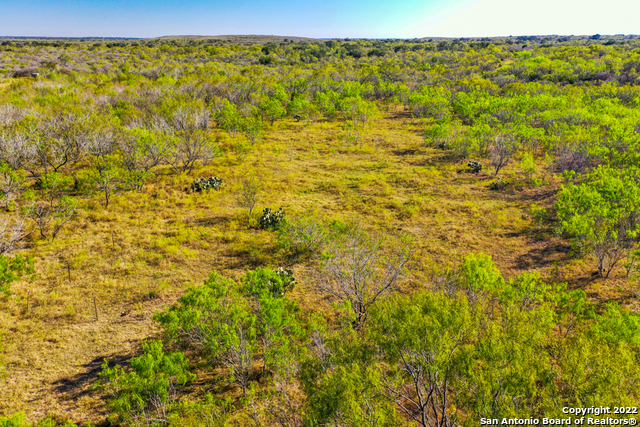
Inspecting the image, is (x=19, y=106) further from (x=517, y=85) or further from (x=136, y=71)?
(x=517, y=85)

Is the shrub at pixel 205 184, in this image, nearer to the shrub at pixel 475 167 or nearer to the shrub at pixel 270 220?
the shrub at pixel 270 220

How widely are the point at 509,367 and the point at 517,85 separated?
190 ft

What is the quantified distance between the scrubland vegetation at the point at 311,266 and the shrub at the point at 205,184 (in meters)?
0.22

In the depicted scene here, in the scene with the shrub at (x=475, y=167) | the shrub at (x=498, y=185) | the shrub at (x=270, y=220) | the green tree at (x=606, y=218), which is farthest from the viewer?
the shrub at (x=475, y=167)

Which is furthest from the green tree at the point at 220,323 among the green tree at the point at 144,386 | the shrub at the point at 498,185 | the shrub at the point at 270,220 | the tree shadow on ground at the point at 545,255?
the shrub at the point at 498,185

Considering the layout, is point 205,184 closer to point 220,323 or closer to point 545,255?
point 220,323

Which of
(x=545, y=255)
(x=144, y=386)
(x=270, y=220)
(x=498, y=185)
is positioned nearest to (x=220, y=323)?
(x=144, y=386)

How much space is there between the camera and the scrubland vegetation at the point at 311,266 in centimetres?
825

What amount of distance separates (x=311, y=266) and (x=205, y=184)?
579 inches

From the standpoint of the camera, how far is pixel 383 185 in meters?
29.9

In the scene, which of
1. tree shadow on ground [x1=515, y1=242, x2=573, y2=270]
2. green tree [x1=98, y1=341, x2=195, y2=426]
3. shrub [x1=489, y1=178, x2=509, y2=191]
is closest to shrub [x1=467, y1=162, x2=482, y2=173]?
shrub [x1=489, y1=178, x2=509, y2=191]

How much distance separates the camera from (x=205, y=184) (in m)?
28.5

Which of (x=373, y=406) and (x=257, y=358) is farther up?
(x=373, y=406)

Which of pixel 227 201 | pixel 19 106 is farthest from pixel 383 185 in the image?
pixel 19 106
